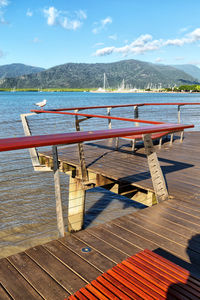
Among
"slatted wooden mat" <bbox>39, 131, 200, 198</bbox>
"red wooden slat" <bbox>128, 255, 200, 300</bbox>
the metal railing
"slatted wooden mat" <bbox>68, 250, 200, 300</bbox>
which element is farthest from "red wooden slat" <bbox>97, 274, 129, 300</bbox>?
"slatted wooden mat" <bbox>39, 131, 200, 198</bbox>

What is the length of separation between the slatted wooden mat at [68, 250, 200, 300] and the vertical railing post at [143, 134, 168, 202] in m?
1.64

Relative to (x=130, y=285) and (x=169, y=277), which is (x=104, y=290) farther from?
(x=169, y=277)

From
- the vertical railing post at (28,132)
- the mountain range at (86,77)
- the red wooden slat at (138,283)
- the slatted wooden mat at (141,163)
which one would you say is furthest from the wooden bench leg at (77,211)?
the mountain range at (86,77)

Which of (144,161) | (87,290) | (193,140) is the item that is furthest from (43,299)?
(193,140)

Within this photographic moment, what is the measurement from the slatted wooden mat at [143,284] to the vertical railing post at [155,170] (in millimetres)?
1643

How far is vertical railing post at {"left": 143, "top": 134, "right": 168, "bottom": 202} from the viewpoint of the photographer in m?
2.96

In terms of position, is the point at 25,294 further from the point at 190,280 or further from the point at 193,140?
the point at 193,140

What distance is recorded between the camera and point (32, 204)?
18.8 feet

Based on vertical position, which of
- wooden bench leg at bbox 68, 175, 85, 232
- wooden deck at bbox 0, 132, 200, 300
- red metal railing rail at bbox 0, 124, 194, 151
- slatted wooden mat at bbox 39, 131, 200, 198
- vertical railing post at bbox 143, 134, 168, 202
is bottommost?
wooden bench leg at bbox 68, 175, 85, 232

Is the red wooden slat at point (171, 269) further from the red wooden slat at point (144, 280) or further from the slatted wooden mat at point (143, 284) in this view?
the red wooden slat at point (144, 280)

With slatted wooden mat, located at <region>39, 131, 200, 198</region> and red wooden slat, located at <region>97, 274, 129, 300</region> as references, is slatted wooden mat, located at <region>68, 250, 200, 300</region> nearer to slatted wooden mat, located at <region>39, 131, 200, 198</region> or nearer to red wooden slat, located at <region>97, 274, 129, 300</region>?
red wooden slat, located at <region>97, 274, 129, 300</region>

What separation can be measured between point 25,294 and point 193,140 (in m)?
6.55

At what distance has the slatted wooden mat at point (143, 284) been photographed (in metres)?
1.22

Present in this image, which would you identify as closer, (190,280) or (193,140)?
(190,280)
